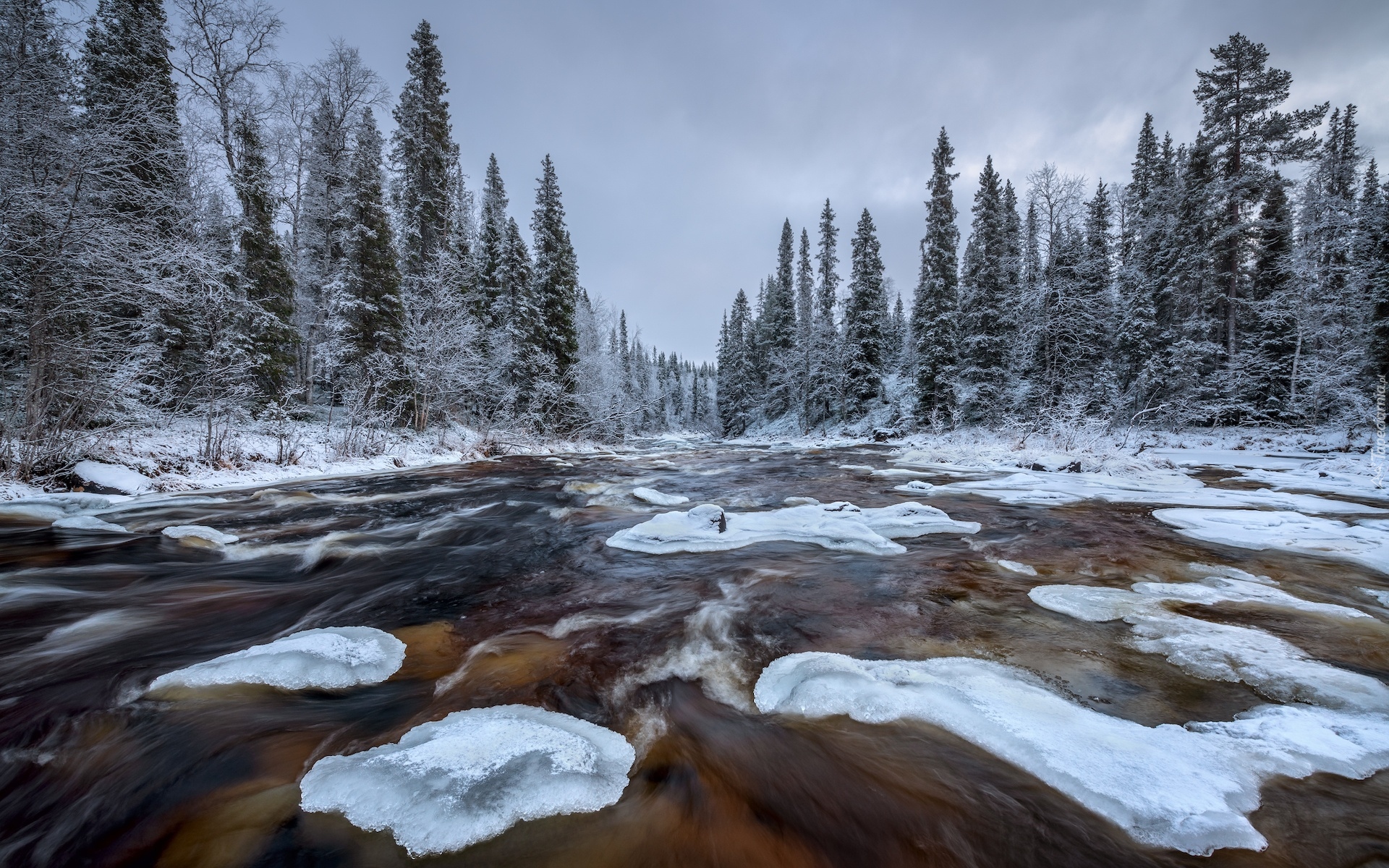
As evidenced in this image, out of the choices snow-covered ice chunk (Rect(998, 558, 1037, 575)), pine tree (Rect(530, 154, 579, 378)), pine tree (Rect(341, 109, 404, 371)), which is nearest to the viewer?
snow-covered ice chunk (Rect(998, 558, 1037, 575))

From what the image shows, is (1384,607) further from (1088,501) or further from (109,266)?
(109,266)

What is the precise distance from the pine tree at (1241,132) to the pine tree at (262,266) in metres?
31.3

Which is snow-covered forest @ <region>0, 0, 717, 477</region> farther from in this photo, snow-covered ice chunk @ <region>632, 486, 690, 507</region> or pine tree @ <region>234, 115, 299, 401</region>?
snow-covered ice chunk @ <region>632, 486, 690, 507</region>

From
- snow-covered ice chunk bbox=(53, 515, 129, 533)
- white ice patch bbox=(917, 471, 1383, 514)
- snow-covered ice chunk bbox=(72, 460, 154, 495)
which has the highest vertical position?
snow-covered ice chunk bbox=(72, 460, 154, 495)

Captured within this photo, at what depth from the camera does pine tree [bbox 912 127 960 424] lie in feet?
72.2

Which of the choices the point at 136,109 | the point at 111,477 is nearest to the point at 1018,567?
the point at 111,477

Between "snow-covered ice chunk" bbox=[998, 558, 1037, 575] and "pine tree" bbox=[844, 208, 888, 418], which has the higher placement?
"pine tree" bbox=[844, 208, 888, 418]

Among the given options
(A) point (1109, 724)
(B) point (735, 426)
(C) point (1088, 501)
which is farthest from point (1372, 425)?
(B) point (735, 426)

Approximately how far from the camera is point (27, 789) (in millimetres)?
1668

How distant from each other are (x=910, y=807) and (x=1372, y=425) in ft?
68.1

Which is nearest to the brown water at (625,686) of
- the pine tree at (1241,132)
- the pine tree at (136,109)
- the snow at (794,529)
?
the snow at (794,529)

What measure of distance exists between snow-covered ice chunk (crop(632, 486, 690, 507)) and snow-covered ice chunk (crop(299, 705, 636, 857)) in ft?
18.3

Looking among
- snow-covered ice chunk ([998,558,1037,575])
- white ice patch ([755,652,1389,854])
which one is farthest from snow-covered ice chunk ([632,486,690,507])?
white ice patch ([755,652,1389,854])

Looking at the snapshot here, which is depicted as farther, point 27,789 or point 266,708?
point 266,708
